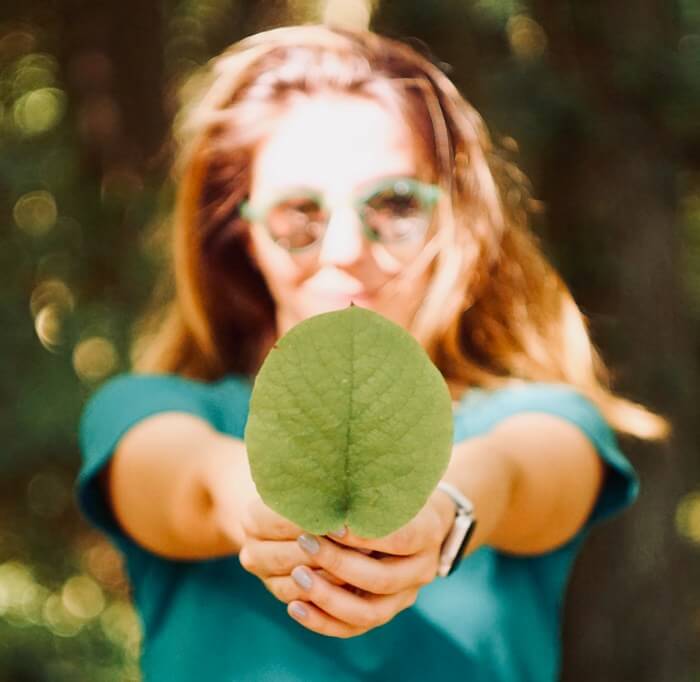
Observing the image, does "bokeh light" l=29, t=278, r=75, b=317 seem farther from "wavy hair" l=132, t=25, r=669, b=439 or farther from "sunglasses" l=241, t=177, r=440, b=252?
"sunglasses" l=241, t=177, r=440, b=252

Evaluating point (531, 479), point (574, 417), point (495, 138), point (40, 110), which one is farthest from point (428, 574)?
point (40, 110)

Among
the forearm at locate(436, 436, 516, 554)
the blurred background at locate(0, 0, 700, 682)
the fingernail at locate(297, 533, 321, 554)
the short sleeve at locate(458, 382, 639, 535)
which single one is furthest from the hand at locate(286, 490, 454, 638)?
the blurred background at locate(0, 0, 700, 682)

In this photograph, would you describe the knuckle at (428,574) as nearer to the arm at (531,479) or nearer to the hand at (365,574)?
the hand at (365,574)

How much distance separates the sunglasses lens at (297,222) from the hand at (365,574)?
0.32m

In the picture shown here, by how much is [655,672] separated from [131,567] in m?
0.92

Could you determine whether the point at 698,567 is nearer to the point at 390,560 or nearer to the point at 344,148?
the point at 344,148

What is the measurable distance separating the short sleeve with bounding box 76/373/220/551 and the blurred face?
126 millimetres

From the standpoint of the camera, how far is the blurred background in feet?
4.43

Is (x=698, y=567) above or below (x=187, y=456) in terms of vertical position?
below

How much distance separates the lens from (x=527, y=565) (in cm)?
91

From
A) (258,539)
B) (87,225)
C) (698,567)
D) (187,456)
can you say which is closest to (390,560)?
(258,539)

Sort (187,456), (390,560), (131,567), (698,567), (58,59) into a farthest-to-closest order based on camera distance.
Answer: (58,59) < (698,567) < (131,567) < (187,456) < (390,560)

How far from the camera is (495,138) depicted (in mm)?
1283

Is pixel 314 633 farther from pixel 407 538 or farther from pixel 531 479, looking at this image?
pixel 407 538
